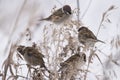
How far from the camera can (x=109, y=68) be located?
2299mm

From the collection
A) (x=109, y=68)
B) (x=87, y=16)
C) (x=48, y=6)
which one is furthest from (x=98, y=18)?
(x=109, y=68)

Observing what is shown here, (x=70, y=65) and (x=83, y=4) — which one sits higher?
(x=83, y=4)

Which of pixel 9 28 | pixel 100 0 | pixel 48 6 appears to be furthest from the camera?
pixel 100 0

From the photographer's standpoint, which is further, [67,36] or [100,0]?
[100,0]

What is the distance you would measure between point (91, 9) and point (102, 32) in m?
0.61

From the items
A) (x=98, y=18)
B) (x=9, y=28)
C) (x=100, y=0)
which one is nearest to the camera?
(x=9, y=28)

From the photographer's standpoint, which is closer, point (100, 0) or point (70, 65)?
point (70, 65)

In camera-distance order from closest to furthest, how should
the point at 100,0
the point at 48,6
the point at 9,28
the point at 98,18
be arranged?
the point at 9,28, the point at 48,6, the point at 98,18, the point at 100,0

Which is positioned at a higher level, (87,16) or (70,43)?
(87,16)

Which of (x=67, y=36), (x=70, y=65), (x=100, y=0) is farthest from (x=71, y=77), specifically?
(x=100, y=0)

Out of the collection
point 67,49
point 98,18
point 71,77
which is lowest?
point 71,77

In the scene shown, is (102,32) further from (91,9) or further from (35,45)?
(35,45)

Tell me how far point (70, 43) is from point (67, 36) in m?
0.04

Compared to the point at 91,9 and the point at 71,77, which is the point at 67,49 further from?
the point at 91,9
